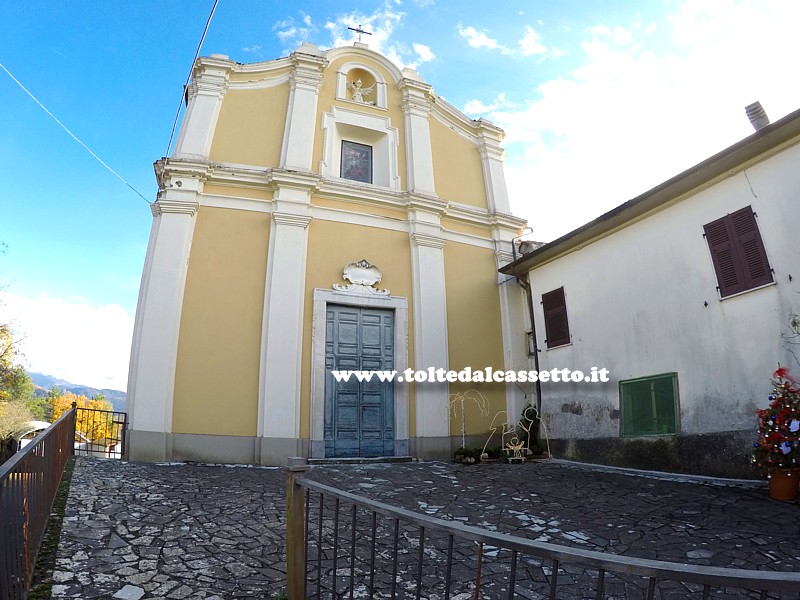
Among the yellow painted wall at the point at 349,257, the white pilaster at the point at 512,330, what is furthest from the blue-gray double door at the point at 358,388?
the white pilaster at the point at 512,330

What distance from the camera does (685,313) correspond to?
7.05 meters

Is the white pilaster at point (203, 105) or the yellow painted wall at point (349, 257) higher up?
the white pilaster at point (203, 105)

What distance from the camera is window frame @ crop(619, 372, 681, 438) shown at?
7020 mm

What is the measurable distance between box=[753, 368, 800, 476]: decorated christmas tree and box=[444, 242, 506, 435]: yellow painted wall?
17.2ft

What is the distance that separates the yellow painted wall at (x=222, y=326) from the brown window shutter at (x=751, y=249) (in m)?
7.83

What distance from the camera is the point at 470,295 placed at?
35.6 feet

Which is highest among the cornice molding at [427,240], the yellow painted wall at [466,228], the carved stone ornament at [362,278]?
the yellow painted wall at [466,228]

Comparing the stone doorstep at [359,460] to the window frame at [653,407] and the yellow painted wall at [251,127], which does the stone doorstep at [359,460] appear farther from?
the yellow painted wall at [251,127]

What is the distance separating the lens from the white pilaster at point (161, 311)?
8109 mm

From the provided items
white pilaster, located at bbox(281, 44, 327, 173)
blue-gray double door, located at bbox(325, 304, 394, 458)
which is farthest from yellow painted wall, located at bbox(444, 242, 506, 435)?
white pilaster, located at bbox(281, 44, 327, 173)

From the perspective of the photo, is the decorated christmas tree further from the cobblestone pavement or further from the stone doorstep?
the stone doorstep

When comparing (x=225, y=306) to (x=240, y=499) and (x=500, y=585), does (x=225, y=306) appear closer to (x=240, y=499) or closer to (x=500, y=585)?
(x=240, y=499)

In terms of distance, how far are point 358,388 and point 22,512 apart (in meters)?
6.67

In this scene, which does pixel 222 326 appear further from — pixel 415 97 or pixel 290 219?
pixel 415 97
